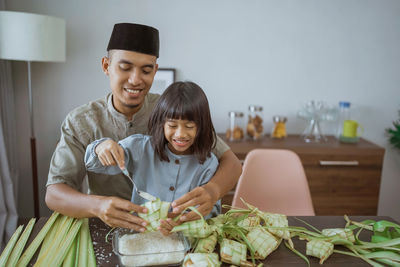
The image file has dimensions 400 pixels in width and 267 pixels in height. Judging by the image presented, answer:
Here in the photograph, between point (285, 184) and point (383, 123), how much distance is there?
73.9 inches

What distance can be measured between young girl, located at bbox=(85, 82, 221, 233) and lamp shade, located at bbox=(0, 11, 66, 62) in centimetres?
135

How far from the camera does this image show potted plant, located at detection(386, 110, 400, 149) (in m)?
3.14

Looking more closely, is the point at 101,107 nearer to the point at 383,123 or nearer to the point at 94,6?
the point at 94,6

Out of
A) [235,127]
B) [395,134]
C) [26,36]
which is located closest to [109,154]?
[26,36]

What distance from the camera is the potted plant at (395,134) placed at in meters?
3.14

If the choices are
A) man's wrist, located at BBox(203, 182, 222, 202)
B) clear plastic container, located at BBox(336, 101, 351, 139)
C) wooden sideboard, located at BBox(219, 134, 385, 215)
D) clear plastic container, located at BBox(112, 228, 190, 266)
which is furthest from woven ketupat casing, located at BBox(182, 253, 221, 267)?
clear plastic container, located at BBox(336, 101, 351, 139)

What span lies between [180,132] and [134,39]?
0.48 meters

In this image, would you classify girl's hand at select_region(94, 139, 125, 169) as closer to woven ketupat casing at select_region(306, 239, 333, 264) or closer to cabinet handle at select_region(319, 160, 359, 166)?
woven ketupat casing at select_region(306, 239, 333, 264)

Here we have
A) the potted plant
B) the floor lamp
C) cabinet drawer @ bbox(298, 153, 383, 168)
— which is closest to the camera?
the floor lamp

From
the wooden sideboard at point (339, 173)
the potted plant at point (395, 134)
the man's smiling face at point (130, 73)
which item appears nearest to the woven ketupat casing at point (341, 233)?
the man's smiling face at point (130, 73)

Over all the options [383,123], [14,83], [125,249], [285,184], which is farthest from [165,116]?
[383,123]

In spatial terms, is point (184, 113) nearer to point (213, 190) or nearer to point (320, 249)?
point (213, 190)

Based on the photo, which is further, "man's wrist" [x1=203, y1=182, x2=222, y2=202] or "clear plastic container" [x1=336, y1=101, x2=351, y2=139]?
"clear plastic container" [x1=336, y1=101, x2=351, y2=139]

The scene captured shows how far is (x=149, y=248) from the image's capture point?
102 centimetres
